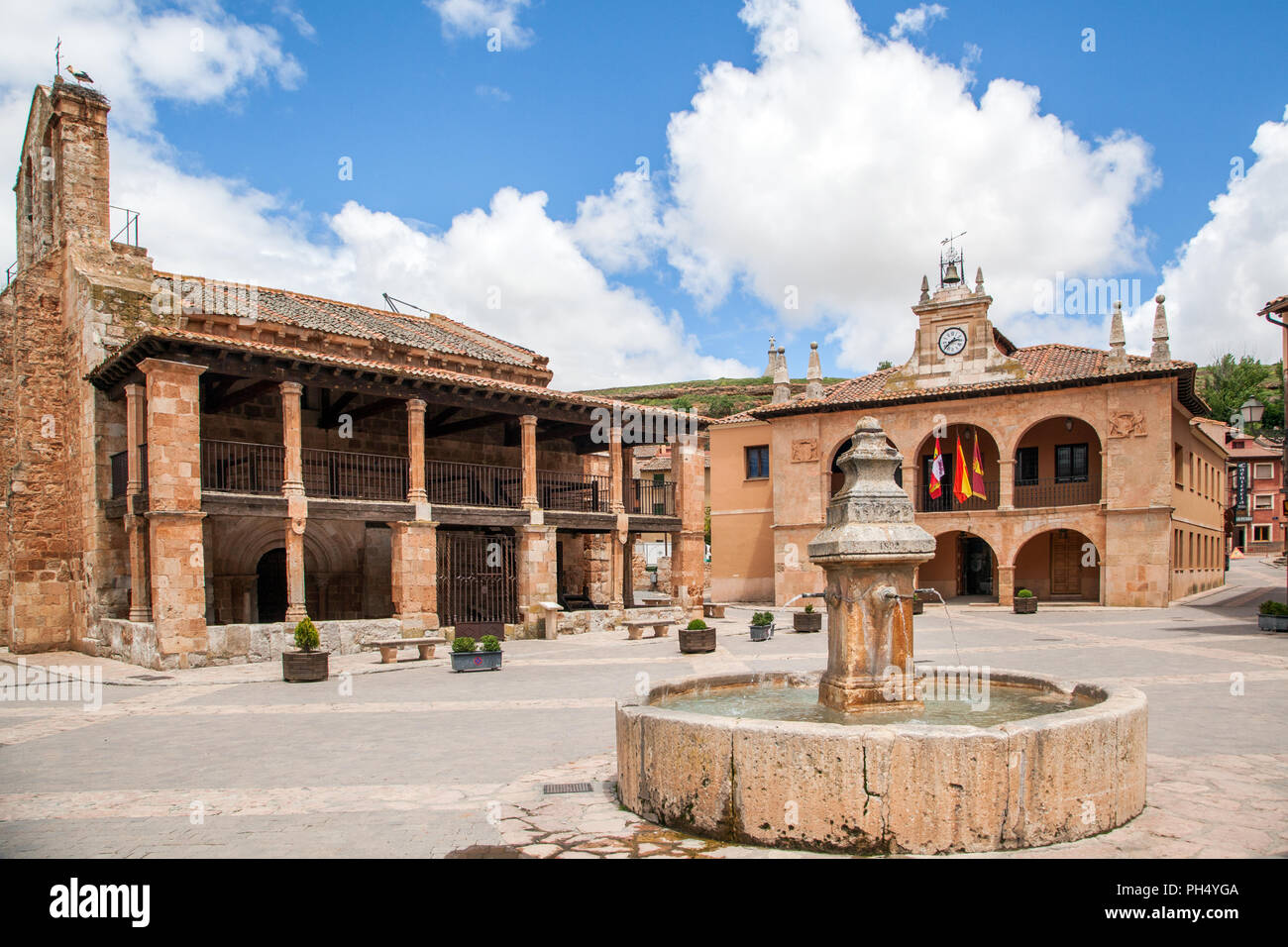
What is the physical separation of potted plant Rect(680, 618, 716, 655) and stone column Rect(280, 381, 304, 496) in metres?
7.99

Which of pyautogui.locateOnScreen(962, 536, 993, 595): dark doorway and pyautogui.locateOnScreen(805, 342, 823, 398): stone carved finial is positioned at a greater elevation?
pyautogui.locateOnScreen(805, 342, 823, 398): stone carved finial

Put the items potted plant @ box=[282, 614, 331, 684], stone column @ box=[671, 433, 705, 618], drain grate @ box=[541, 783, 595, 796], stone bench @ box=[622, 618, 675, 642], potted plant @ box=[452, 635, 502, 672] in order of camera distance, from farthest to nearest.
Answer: stone column @ box=[671, 433, 705, 618] < stone bench @ box=[622, 618, 675, 642] < potted plant @ box=[452, 635, 502, 672] < potted plant @ box=[282, 614, 331, 684] < drain grate @ box=[541, 783, 595, 796]

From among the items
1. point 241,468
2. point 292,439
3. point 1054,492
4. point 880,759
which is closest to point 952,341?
point 1054,492

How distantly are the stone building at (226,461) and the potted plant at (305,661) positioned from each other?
289 cm

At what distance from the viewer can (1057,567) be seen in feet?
97.0

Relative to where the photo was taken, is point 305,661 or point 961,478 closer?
point 305,661

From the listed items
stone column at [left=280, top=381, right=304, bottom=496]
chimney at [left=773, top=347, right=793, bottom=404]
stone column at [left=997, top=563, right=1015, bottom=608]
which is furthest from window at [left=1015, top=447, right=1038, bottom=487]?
stone column at [left=280, top=381, right=304, bottom=496]

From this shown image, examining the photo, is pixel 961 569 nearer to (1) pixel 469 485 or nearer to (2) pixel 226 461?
(1) pixel 469 485

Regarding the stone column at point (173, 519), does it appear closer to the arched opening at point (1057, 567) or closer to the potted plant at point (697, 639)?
the potted plant at point (697, 639)

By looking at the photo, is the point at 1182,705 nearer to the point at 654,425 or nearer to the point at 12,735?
the point at 12,735

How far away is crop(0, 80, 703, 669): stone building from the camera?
16.6m

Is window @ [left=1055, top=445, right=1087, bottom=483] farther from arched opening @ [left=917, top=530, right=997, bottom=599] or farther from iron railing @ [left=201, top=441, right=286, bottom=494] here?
iron railing @ [left=201, top=441, right=286, bottom=494]

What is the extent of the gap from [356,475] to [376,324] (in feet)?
18.4
